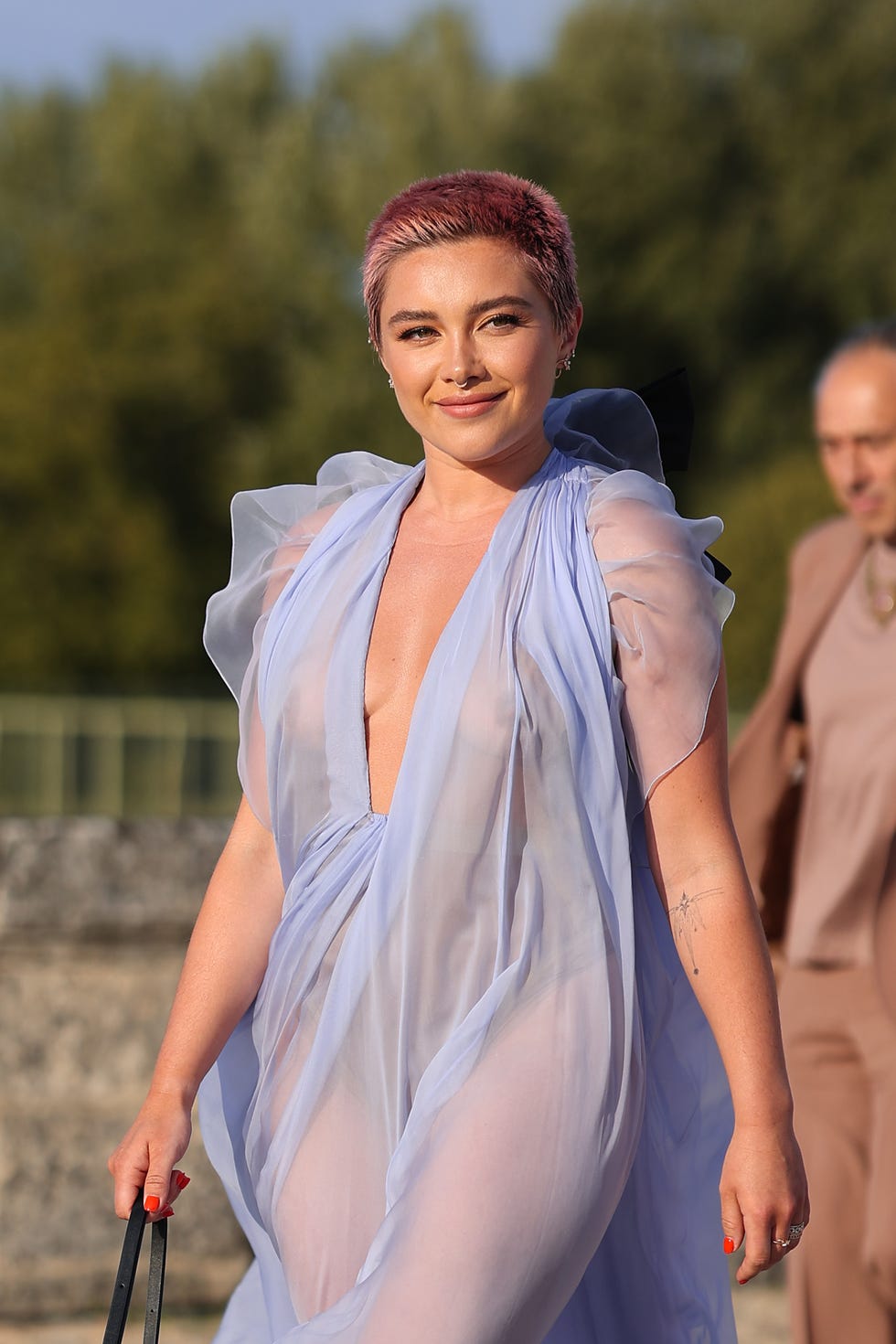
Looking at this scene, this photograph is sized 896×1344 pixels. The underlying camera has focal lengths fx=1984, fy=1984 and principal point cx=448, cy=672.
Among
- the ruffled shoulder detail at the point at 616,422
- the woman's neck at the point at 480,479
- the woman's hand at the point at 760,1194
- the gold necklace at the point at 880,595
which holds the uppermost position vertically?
the ruffled shoulder detail at the point at 616,422

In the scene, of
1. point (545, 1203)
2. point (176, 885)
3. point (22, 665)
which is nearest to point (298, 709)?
point (545, 1203)

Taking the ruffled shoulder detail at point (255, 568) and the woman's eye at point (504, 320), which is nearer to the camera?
the woman's eye at point (504, 320)

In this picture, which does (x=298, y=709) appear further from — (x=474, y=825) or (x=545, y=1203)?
(x=545, y=1203)

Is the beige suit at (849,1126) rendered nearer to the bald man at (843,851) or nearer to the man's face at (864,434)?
the bald man at (843,851)

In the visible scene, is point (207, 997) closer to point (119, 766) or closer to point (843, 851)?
point (843, 851)

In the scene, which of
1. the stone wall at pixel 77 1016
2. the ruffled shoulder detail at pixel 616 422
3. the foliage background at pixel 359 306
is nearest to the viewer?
the ruffled shoulder detail at pixel 616 422

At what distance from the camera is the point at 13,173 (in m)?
44.2

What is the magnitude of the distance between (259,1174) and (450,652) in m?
0.74

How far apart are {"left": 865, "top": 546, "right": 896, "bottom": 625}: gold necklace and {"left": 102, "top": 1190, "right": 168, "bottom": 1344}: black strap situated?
83.3 inches

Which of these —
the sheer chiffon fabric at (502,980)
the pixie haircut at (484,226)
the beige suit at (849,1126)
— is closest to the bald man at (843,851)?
the beige suit at (849,1126)

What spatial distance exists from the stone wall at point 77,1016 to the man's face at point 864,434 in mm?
1828

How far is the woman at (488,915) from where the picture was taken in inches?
94.0

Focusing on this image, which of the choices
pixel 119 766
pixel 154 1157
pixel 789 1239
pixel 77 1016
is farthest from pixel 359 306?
pixel 789 1239

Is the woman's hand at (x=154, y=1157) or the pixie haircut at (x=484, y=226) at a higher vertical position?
the pixie haircut at (x=484, y=226)
